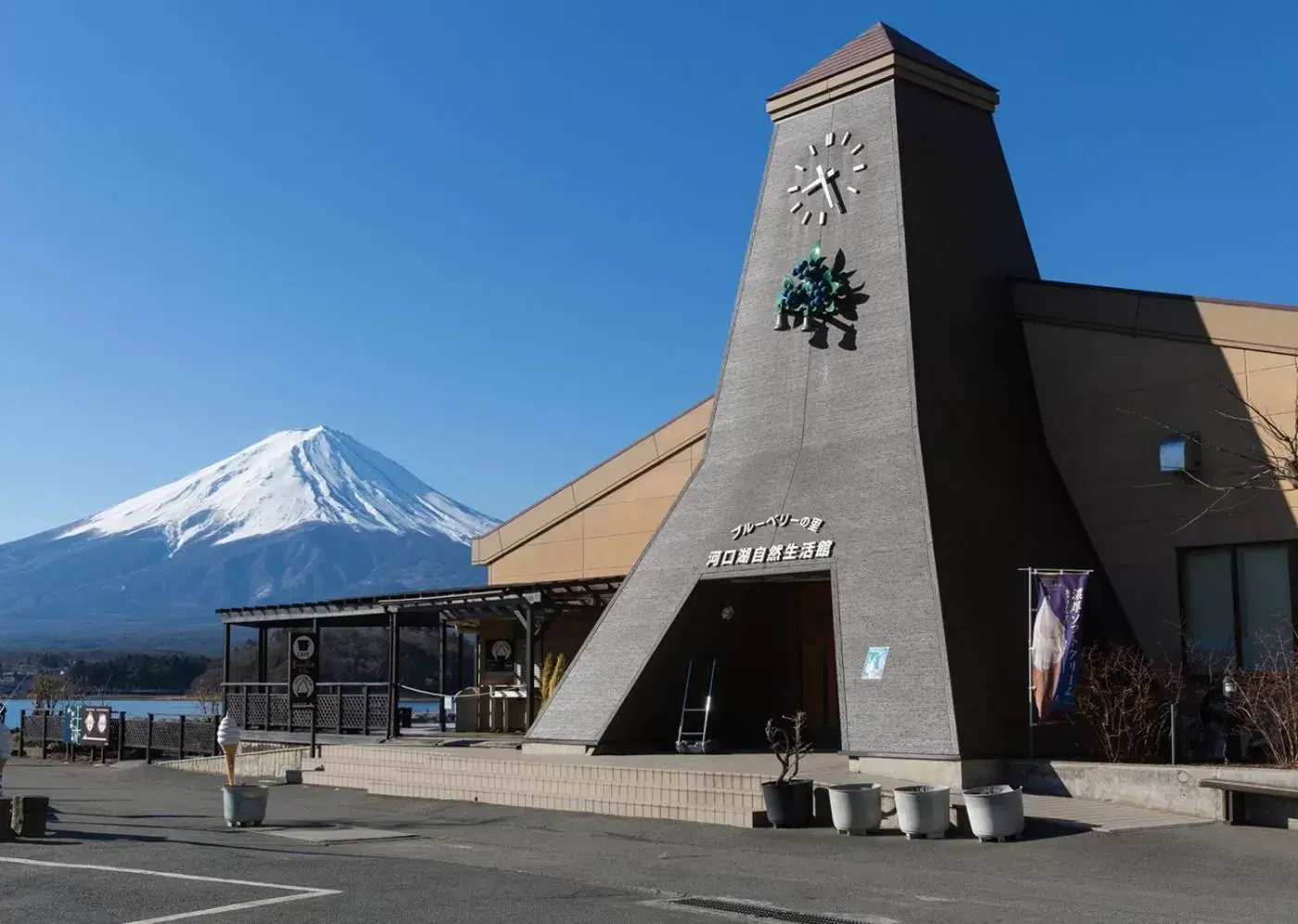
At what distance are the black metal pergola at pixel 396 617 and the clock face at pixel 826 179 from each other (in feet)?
22.8

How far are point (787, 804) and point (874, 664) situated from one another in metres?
2.40

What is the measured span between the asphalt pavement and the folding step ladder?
8.22 ft

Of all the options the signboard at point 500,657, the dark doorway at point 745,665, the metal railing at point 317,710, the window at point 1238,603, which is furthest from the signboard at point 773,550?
the signboard at point 500,657

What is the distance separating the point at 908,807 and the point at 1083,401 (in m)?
7.49

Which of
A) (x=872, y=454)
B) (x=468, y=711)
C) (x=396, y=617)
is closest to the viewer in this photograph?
(x=872, y=454)

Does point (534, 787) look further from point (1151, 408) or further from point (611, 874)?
point (1151, 408)

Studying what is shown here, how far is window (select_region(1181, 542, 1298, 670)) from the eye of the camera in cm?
1697

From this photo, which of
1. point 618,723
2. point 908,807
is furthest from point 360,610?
point 908,807

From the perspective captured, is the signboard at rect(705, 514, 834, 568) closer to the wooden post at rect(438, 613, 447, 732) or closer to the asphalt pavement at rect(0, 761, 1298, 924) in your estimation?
the asphalt pavement at rect(0, 761, 1298, 924)

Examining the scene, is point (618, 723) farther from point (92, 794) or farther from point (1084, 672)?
Result: point (92, 794)

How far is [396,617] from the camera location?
27.1 meters

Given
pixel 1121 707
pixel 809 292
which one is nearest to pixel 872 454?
pixel 809 292

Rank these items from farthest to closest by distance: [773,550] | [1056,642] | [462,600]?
[462,600], [773,550], [1056,642]

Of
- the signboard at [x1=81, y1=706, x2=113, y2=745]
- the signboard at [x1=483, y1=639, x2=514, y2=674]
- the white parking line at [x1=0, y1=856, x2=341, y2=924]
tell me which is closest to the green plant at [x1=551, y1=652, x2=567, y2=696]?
the signboard at [x1=483, y1=639, x2=514, y2=674]
